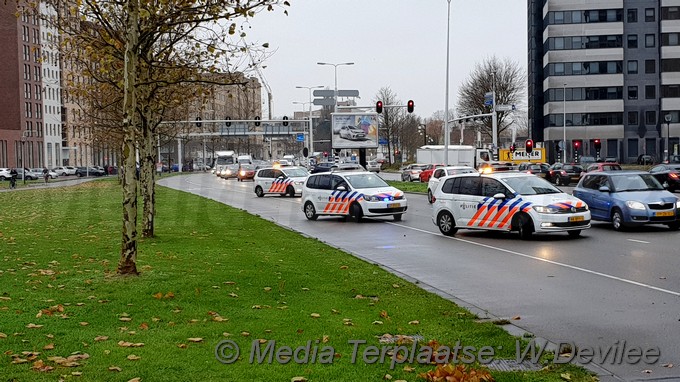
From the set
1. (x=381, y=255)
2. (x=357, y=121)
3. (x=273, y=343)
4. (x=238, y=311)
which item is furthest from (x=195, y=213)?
(x=357, y=121)

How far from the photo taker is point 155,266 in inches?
520

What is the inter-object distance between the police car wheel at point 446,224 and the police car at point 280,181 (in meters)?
23.7

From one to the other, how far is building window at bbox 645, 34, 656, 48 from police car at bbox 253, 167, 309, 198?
60.0 metres

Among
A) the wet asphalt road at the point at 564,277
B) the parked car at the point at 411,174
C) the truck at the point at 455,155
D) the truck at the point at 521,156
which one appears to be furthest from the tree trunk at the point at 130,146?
the truck at the point at 455,155

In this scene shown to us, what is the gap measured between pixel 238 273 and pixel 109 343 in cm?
504

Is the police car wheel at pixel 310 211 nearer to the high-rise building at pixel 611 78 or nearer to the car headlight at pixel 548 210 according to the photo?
the car headlight at pixel 548 210

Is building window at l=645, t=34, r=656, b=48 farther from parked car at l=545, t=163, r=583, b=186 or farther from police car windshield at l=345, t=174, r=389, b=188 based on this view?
police car windshield at l=345, t=174, r=389, b=188

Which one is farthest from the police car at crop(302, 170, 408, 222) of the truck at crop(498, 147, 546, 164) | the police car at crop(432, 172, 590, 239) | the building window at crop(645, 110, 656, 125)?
the building window at crop(645, 110, 656, 125)

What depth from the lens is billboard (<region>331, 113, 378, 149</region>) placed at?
70000mm

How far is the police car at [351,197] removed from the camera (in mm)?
25828

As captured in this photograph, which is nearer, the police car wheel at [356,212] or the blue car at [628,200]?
the blue car at [628,200]

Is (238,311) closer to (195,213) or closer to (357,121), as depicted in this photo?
(195,213)

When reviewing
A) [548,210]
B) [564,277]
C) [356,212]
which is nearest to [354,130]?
[356,212]

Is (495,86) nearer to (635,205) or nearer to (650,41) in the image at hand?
(650,41)
